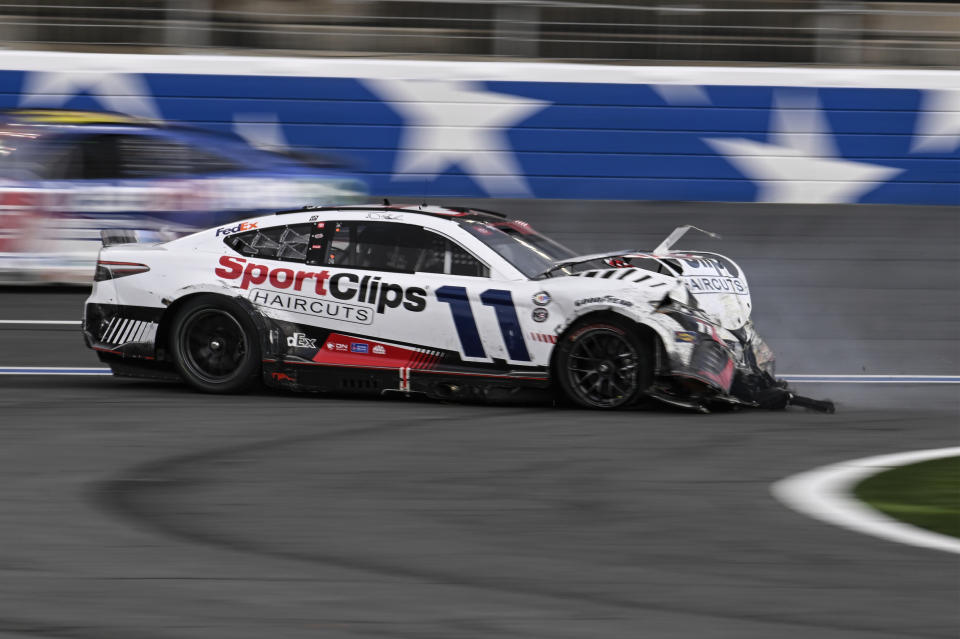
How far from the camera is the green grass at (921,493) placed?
563 cm

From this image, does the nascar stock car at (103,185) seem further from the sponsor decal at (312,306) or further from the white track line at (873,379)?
the white track line at (873,379)

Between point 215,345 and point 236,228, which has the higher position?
point 236,228

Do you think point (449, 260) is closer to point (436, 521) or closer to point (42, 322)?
point (436, 521)

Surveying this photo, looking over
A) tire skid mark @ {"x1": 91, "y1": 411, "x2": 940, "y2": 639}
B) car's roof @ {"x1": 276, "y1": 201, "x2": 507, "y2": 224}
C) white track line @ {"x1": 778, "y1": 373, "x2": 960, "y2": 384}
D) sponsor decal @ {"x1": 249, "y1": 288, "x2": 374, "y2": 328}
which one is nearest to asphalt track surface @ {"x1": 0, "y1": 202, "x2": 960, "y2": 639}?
tire skid mark @ {"x1": 91, "y1": 411, "x2": 940, "y2": 639}

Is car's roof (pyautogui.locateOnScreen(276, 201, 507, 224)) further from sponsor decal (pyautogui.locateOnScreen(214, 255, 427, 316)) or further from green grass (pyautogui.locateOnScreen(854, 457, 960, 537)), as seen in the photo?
green grass (pyautogui.locateOnScreen(854, 457, 960, 537))

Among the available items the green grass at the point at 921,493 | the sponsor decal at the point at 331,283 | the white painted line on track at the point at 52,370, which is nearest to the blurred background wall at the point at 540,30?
the white painted line on track at the point at 52,370

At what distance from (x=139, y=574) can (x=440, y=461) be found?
7.41 feet

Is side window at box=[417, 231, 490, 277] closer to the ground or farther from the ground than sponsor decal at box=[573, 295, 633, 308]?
farther from the ground

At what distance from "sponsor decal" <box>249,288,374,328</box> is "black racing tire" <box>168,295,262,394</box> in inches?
5.9

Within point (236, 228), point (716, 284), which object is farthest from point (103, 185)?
point (716, 284)

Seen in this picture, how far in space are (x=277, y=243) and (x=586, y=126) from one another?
961cm

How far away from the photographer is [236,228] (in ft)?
30.3

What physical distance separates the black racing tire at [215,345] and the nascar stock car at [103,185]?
515 centimetres

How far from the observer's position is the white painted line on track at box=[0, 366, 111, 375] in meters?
10.0
